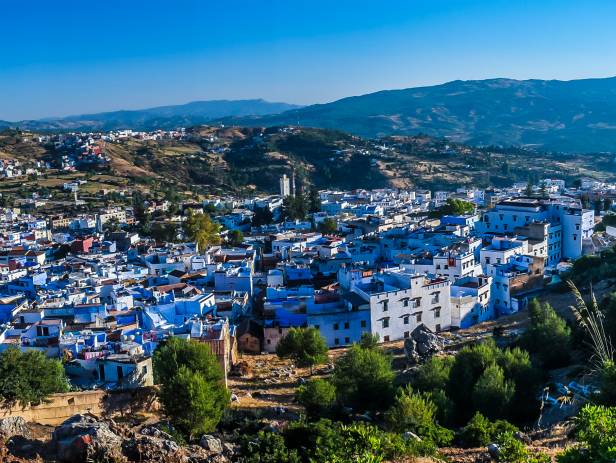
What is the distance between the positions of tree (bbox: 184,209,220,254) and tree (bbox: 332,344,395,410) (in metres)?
26.2

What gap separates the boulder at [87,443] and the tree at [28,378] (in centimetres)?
585

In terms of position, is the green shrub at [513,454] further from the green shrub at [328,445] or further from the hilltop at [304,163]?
the hilltop at [304,163]

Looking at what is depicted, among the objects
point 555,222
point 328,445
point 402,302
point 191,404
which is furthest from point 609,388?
point 555,222

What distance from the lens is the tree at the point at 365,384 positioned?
18.6m

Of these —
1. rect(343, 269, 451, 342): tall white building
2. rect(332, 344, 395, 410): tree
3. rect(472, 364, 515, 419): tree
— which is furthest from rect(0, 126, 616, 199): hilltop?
rect(472, 364, 515, 419): tree

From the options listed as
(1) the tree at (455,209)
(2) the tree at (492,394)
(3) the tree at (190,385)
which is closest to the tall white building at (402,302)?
(3) the tree at (190,385)

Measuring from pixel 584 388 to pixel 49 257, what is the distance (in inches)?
1451

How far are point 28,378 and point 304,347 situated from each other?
29.7 ft

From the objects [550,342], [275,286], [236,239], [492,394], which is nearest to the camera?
[492,394]

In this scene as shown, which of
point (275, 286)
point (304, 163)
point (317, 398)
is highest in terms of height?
point (304, 163)

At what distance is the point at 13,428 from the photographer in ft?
44.7

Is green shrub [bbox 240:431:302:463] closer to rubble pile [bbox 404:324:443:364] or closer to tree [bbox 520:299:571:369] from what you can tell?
rubble pile [bbox 404:324:443:364]

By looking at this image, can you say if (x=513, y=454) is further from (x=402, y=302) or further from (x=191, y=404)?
(x=402, y=302)

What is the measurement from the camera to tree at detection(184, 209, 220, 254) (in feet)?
147
